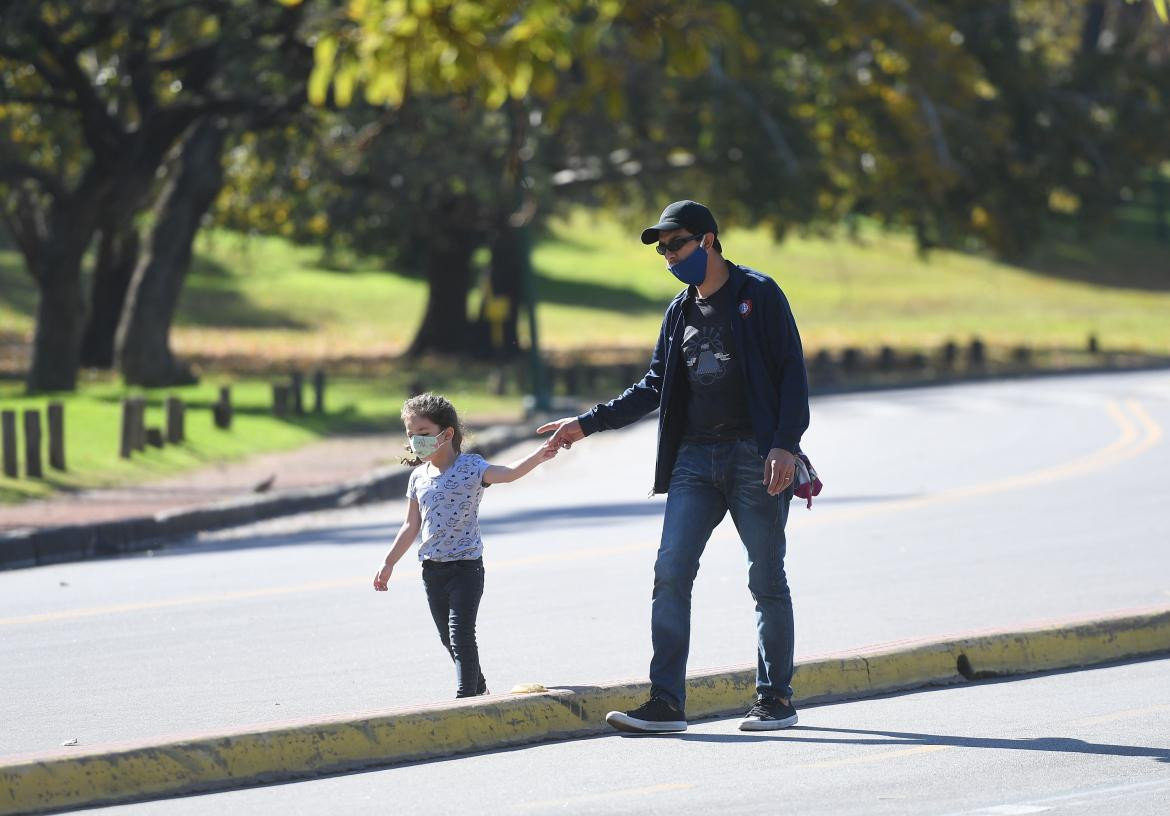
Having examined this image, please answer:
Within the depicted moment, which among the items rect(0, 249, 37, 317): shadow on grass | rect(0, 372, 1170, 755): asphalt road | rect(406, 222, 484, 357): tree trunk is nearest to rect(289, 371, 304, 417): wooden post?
rect(0, 372, 1170, 755): asphalt road

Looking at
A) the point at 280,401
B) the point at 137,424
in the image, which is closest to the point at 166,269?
the point at 280,401

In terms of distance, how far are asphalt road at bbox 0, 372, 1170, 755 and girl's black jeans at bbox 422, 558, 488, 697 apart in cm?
39

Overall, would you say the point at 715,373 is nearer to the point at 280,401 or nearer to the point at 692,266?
the point at 692,266

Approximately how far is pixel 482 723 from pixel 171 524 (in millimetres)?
9368

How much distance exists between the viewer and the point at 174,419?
2267 cm

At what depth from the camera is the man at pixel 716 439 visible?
286 inches

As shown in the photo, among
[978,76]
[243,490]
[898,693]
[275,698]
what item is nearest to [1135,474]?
[243,490]

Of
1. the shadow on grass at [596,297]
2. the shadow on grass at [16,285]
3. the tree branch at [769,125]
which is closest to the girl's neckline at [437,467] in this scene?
the tree branch at [769,125]

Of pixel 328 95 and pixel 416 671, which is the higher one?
pixel 328 95

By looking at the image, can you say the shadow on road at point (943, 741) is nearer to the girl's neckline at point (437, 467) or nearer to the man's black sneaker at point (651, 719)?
the man's black sneaker at point (651, 719)

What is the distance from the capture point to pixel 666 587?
7.43 m

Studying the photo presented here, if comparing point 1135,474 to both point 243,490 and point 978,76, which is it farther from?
point 978,76

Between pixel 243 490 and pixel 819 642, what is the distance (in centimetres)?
1048

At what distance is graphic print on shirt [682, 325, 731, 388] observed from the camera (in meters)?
7.34
